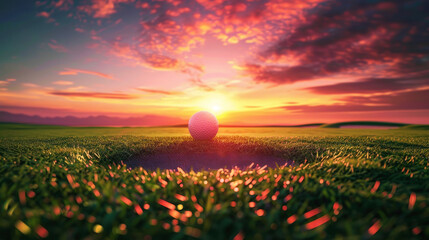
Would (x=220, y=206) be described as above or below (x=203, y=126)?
below

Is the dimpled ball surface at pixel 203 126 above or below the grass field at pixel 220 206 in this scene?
above

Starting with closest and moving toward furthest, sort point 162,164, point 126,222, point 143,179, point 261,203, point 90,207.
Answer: point 126,222 → point 90,207 → point 261,203 → point 143,179 → point 162,164

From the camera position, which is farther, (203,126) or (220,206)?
→ (203,126)

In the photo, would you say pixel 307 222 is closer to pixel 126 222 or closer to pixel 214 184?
pixel 214 184

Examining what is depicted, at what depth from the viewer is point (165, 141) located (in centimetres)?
814

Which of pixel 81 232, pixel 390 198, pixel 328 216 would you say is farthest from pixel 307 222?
pixel 81 232

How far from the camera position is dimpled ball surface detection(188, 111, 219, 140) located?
8.54 metres

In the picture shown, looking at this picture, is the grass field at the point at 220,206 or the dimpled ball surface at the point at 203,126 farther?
the dimpled ball surface at the point at 203,126

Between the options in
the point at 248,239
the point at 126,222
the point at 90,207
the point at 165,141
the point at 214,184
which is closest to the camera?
the point at 248,239

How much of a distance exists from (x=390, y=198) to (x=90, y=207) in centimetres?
356

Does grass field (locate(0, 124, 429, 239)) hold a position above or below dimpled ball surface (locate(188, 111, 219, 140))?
below

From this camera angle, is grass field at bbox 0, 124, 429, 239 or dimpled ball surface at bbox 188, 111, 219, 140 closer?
grass field at bbox 0, 124, 429, 239

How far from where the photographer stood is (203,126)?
8.49 meters

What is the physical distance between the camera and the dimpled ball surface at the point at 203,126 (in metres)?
8.54
